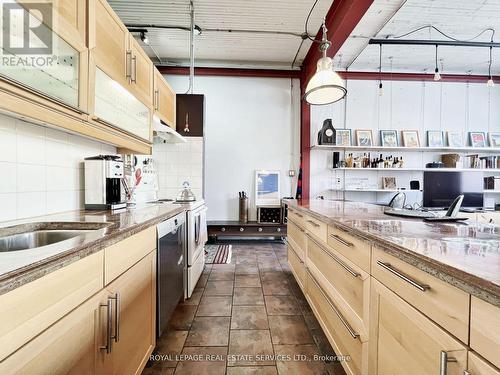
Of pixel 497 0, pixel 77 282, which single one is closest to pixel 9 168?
pixel 77 282

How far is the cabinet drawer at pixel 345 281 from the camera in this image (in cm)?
106

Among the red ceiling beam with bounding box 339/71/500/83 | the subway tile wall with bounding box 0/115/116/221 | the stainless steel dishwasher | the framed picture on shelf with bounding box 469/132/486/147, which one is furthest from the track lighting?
the framed picture on shelf with bounding box 469/132/486/147

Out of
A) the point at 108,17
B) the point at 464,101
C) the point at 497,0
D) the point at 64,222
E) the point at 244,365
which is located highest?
the point at 497,0

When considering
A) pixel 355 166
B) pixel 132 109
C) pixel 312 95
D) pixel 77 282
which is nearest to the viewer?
pixel 77 282

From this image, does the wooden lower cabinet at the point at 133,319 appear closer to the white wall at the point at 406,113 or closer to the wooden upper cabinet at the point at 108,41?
the wooden upper cabinet at the point at 108,41

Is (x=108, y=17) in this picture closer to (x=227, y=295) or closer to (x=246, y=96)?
(x=227, y=295)

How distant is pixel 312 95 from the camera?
2.14 meters

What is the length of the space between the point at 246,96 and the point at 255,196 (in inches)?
73.4

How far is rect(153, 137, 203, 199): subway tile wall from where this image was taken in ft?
11.4

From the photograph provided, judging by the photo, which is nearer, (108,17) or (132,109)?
(108,17)

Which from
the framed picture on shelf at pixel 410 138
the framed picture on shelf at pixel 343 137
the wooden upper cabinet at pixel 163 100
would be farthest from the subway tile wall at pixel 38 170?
the framed picture on shelf at pixel 410 138

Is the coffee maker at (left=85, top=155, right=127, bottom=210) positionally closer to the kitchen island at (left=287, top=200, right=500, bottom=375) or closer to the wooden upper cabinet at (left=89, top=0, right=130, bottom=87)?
the wooden upper cabinet at (left=89, top=0, right=130, bottom=87)

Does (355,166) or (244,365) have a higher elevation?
(355,166)

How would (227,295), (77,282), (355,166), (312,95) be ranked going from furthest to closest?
1. (355,166)
2. (227,295)
3. (312,95)
4. (77,282)
